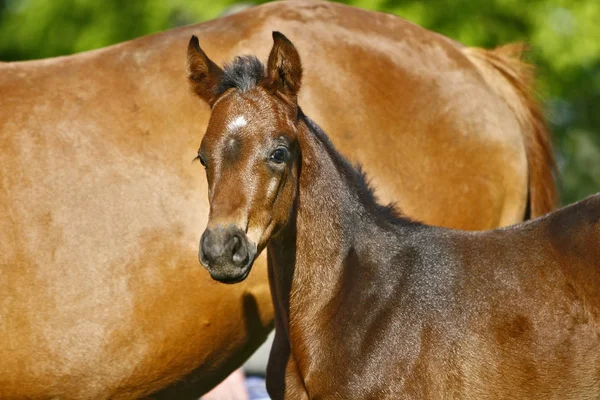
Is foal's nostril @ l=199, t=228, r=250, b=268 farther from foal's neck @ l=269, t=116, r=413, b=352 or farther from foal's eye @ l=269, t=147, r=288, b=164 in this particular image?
foal's neck @ l=269, t=116, r=413, b=352

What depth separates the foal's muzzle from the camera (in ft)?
10.6

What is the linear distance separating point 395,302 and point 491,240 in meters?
0.46

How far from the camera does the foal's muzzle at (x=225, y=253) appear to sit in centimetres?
324

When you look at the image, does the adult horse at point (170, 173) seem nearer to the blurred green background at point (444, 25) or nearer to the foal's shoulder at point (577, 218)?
the foal's shoulder at point (577, 218)

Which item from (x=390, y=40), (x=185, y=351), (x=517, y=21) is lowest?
(x=517, y=21)

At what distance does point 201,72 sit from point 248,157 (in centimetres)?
54

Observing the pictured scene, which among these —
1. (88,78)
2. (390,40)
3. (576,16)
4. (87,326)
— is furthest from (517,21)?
(87,326)

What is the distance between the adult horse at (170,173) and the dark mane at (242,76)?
2.25ft

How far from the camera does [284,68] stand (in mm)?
3607

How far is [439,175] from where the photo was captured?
448 centimetres

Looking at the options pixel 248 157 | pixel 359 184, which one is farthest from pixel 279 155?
pixel 359 184

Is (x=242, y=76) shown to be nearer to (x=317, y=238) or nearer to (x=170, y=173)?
(x=317, y=238)

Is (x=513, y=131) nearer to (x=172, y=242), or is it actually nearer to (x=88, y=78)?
(x=172, y=242)

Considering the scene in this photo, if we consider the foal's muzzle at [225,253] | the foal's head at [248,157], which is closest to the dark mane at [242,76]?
the foal's head at [248,157]
